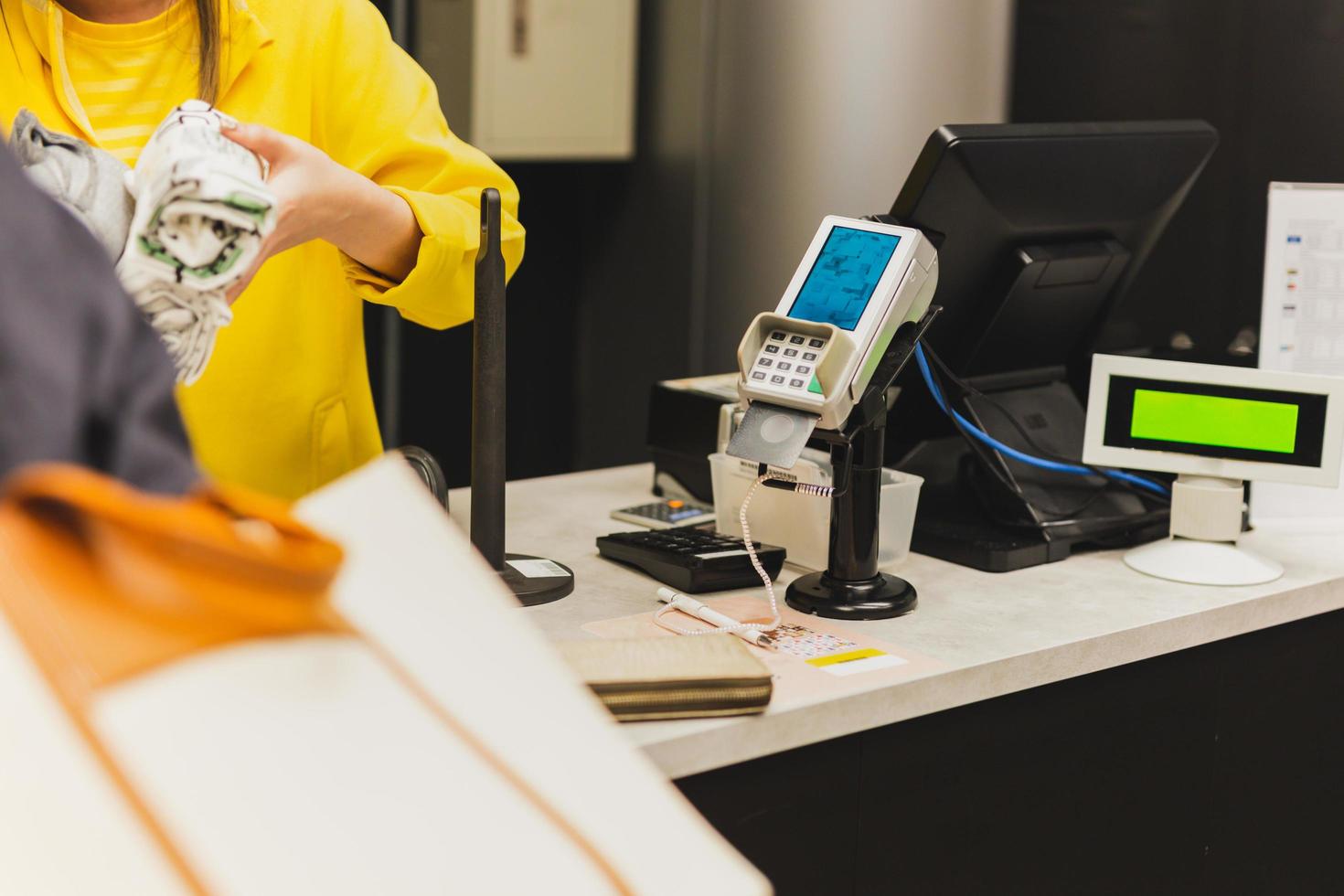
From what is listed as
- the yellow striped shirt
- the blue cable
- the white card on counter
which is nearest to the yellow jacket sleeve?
the yellow striped shirt

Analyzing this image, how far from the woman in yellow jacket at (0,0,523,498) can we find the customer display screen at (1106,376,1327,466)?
2.41 ft

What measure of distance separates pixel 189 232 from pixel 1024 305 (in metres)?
1.12

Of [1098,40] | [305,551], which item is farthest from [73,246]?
[1098,40]

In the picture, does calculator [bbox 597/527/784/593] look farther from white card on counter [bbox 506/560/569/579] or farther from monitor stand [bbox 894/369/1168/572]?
monitor stand [bbox 894/369/1168/572]

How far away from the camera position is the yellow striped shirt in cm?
147

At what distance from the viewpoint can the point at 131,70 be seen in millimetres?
1488

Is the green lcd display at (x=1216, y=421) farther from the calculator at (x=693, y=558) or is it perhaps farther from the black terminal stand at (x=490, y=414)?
the black terminal stand at (x=490, y=414)

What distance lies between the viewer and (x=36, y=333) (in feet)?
1.93

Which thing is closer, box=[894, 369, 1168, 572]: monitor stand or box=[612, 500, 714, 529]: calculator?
box=[894, 369, 1168, 572]: monitor stand

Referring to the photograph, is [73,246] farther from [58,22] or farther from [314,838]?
[58,22]

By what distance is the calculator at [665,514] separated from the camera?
1810 mm

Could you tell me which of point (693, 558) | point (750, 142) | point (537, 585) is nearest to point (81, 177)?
point (537, 585)

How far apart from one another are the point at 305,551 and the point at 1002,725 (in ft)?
3.18

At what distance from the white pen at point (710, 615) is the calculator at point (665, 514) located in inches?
11.5
